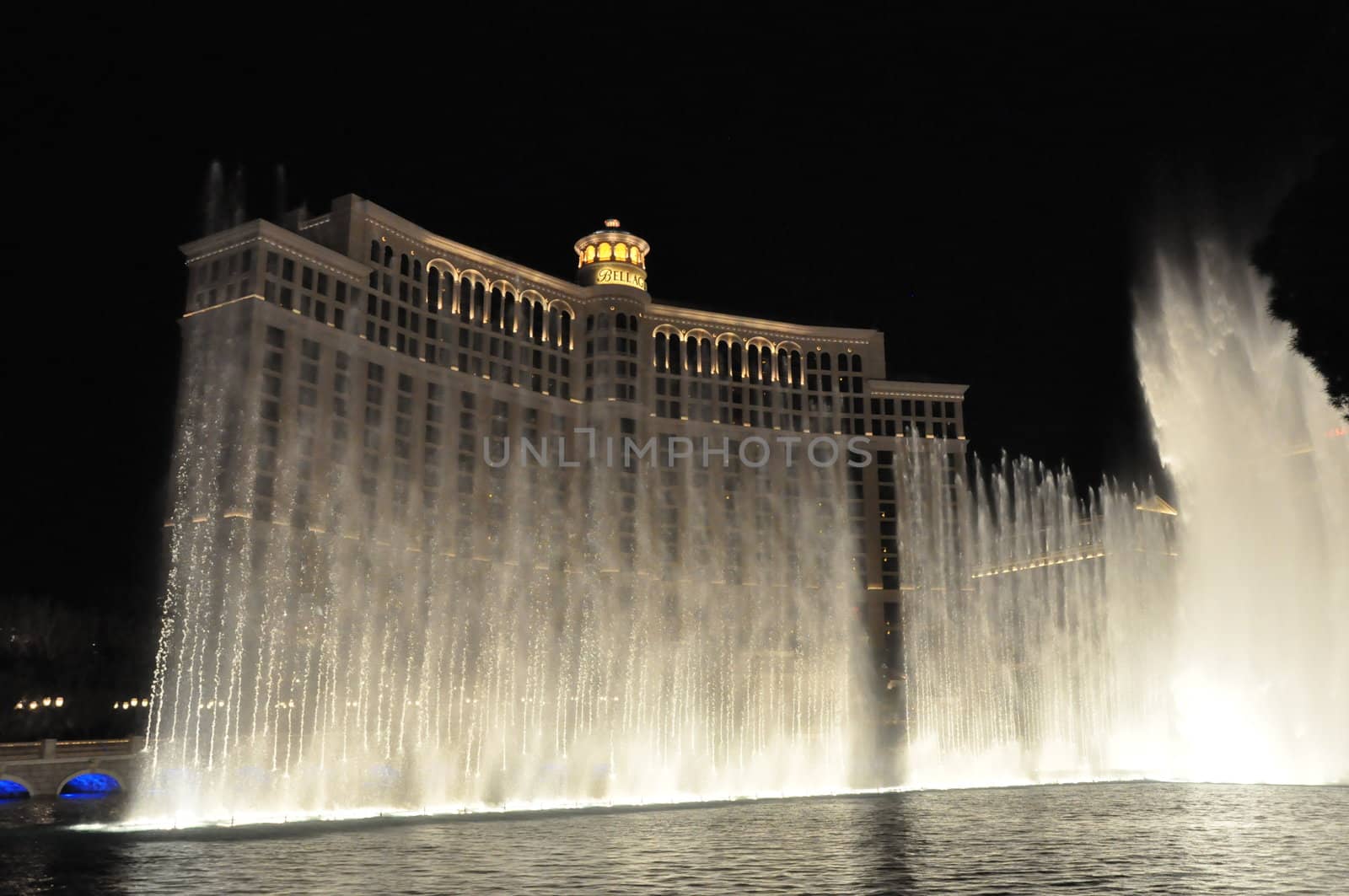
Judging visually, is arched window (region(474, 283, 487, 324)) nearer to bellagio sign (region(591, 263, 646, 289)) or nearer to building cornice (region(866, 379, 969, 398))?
bellagio sign (region(591, 263, 646, 289))

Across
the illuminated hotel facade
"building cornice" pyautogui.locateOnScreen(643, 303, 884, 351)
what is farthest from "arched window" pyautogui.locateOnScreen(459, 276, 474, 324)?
"building cornice" pyautogui.locateOnScreen(643, 303, 884, 351)

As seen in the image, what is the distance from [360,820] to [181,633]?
1424 inches

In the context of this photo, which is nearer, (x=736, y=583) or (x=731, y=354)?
(x=736, y=583)

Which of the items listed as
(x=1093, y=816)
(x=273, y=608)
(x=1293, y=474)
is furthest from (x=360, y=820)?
Result: (x=1293, y=474)

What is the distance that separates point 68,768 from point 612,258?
176ft

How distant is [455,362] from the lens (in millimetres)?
80562

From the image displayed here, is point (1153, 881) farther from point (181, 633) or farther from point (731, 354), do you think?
point (731, 354)

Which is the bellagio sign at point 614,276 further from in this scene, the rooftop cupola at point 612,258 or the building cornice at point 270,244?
the building cornice at point 270,244

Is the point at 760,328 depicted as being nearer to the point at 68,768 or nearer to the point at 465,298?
the point at 465,298

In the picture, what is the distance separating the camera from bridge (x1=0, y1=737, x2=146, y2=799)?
159 ft

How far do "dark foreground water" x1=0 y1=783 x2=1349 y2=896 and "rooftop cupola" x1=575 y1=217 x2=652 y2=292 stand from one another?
58.8 m

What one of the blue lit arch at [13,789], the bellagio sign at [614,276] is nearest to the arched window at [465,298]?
the bellagio sign at [614,276]

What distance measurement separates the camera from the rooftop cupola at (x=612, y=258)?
89.4 m

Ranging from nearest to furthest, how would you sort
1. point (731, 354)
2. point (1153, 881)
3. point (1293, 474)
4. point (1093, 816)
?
point (1153, 881) < point (1093, 816) < point (1293, 474) < point (731, 354)
